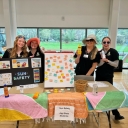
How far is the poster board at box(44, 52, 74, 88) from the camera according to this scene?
172 centimetres

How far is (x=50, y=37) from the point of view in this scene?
6.03m

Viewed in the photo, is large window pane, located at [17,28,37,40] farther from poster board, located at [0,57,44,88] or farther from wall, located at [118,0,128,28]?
poster board, located at [0,57,44,88]

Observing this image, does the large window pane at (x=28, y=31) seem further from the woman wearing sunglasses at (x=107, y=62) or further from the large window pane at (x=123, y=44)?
the woman wearing sunglasses at (x=107, y=62)

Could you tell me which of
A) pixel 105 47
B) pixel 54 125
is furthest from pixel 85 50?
pixel 54 125

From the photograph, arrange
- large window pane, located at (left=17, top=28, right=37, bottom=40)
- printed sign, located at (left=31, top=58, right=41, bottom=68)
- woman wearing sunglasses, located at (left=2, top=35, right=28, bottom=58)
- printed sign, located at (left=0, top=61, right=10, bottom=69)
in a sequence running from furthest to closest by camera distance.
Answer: large window pane, located at (left=17, top=28, right=37, bottom=40), woman wearing sunglasses, located at (left=2, top=35, right=28, bottom=58), printed sign, located at (left=31, top=58, right=41, bottom=68), printed sign, located at (left=0, top=61, right=10, bottom=69)

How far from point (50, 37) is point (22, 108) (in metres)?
4.97

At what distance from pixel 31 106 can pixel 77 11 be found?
5.00 metres

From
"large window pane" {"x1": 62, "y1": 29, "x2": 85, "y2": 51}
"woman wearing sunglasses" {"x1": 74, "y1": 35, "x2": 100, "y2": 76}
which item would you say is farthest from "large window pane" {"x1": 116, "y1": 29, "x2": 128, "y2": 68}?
"woman wearing sunglasses" {"x1": 74, "y1": 35, "x2": 100, "y2": 76}

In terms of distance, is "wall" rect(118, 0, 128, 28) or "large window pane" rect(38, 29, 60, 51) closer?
"wall" rect(118, 0, 128, 28)

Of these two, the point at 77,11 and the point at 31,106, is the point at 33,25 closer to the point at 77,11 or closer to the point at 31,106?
the point at 77,11

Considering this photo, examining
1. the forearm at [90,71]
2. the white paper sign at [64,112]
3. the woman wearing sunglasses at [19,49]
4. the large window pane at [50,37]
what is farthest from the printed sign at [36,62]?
the large window pane at [50,37]

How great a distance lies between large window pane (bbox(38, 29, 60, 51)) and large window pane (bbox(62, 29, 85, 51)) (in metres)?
0.29

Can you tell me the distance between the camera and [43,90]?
1.68 meters

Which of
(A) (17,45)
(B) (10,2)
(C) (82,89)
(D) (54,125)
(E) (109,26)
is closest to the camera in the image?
(C) (82,89)
